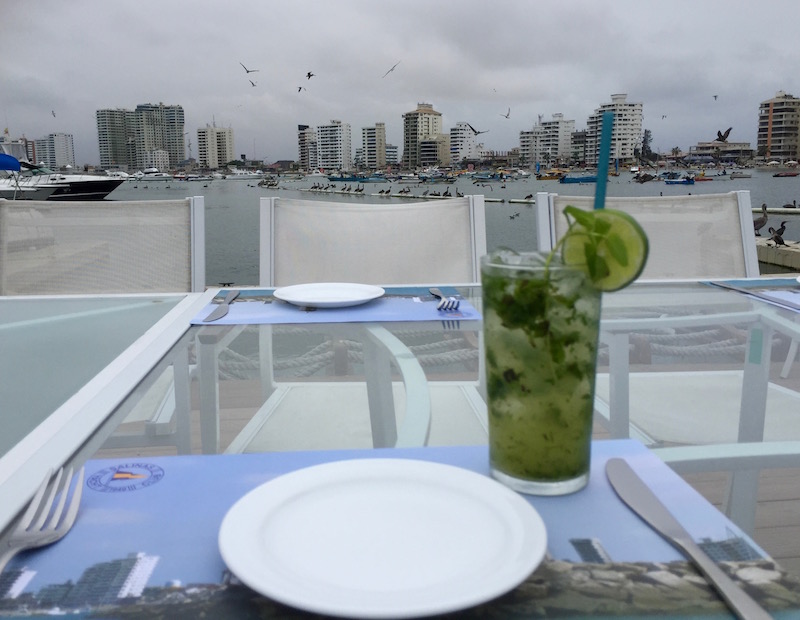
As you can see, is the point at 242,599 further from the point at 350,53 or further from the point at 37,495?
the point at 350,53

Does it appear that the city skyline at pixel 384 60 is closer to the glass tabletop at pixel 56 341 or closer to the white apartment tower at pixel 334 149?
the white apartment tower at pixel 334 149

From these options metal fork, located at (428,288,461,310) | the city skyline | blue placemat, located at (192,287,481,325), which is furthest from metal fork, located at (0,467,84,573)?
the city skyline

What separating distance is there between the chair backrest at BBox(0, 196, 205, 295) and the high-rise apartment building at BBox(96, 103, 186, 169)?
83.9 ft

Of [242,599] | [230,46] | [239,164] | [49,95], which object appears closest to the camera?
[242,599]

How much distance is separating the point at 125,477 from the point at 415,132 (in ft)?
84.1

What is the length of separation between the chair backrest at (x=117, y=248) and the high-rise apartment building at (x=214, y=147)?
2494cm

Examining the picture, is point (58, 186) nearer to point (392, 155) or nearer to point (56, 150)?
point (56, 150)

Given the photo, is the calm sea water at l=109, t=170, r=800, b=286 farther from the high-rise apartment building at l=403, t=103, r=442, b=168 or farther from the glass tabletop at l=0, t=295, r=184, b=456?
the glass tabletop at l=0, t=295, r=184, b=456

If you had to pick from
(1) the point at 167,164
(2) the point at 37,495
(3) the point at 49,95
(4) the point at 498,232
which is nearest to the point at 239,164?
(1) the point at 167,164

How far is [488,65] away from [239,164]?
15.8 m

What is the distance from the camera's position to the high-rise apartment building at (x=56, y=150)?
24047 millimetres

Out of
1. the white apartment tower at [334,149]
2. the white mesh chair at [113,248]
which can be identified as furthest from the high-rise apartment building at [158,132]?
the white mesh chair at [113,248]

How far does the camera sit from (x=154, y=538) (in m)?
0.29

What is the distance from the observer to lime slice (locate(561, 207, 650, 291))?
1.04 feet
